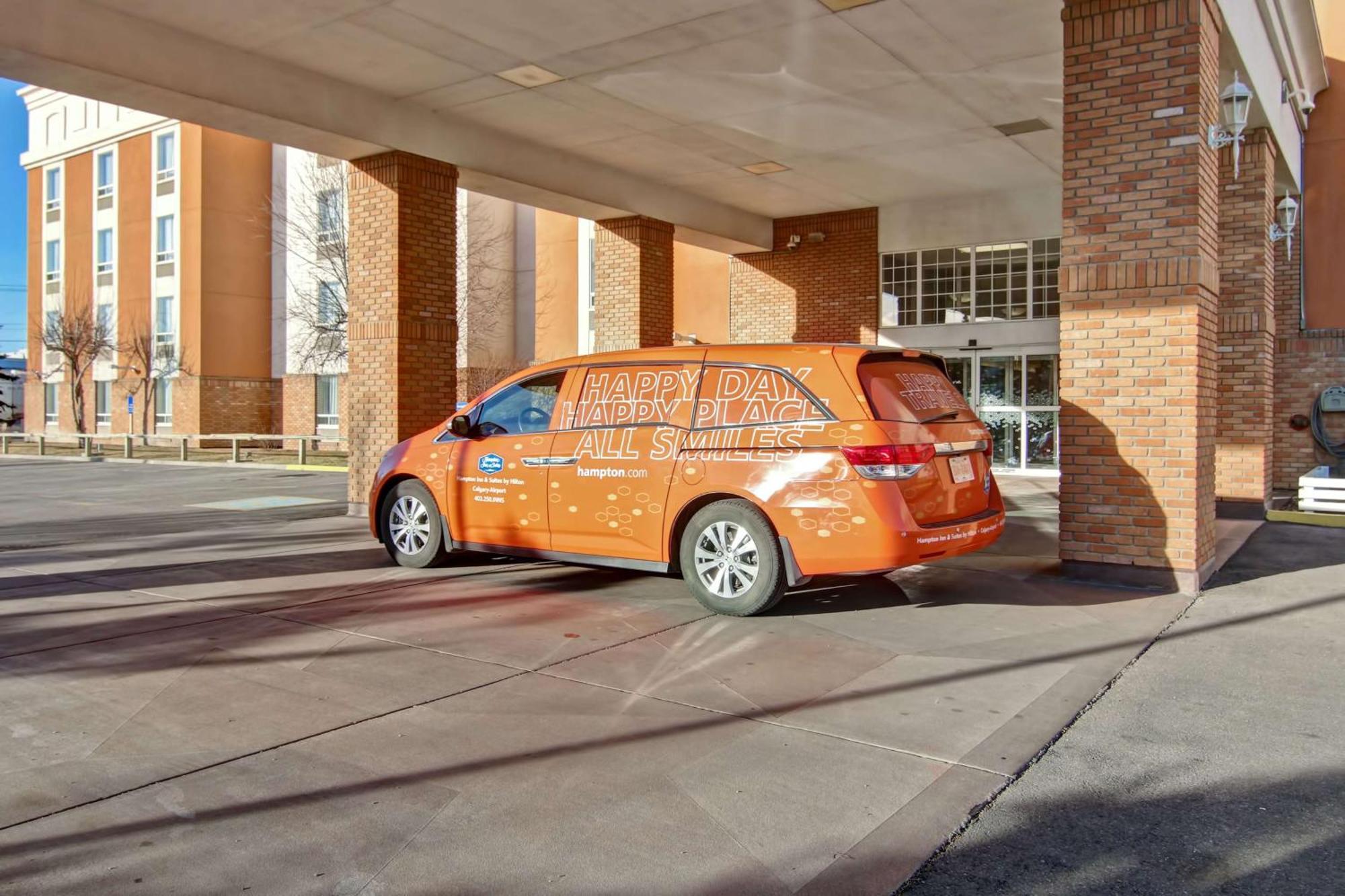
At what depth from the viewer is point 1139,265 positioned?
291 inches

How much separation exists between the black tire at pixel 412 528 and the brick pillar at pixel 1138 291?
4.89 metres

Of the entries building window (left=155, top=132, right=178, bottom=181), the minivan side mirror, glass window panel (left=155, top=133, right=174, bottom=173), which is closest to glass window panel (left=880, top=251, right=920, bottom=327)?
the minivan side mirror

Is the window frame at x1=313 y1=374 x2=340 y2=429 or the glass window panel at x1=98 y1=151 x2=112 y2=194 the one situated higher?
the glass window panel at x1=98 y1=151 x2=112 y2=194

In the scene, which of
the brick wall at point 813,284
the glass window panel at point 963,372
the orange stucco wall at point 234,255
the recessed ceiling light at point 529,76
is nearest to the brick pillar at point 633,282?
the brick wall at point 813,284

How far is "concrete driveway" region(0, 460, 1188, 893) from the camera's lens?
10.4 ft

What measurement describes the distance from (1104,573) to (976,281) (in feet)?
37.5

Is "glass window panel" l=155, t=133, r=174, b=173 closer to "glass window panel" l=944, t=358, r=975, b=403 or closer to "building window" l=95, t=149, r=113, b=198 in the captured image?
"building window" l=95, t=149, r=113, b=198

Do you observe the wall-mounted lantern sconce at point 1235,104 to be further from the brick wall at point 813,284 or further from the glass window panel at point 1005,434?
the brick wall at point 813,284

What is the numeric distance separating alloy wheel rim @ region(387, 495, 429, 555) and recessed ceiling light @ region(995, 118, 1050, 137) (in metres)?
8.94

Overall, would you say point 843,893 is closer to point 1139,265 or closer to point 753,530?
point 753,530

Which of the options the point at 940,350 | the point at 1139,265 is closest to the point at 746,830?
the point at 1139,265

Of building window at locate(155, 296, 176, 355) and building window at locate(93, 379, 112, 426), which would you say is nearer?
building window at locate(155, 296, 176, 355)

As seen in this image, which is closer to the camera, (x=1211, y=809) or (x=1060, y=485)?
(x=1211, y=809)

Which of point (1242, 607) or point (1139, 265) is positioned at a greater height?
point (1139, 265)
